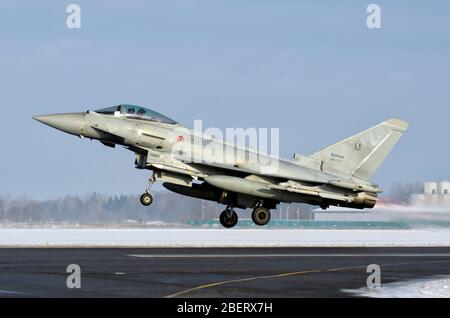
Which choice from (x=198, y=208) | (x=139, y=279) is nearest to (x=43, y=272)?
(x=139, y=279)

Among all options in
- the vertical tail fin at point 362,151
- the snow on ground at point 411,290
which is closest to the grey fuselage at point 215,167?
the vertical tail fin at point 362,151

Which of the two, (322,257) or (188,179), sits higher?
(188,179)

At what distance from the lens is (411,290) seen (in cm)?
2072

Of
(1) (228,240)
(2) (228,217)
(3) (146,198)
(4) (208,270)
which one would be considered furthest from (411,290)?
(1) (228,240)

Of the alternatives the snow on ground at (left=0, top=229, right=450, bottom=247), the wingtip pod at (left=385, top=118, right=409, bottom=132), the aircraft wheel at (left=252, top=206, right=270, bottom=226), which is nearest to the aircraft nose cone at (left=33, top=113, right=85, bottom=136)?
the snow on ground at (left=0, top=229, right=450, bottom=247)

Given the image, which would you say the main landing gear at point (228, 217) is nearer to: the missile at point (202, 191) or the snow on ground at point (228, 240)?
the missile at point (202, 191)

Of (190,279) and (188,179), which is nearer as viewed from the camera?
(190,279)

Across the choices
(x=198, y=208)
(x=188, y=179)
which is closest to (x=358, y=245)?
(x=188, y=179)

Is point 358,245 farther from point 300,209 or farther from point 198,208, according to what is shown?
point 300,209

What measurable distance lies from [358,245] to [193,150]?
31.9 ft

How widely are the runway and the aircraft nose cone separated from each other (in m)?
4.72

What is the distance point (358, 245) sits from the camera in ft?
134
